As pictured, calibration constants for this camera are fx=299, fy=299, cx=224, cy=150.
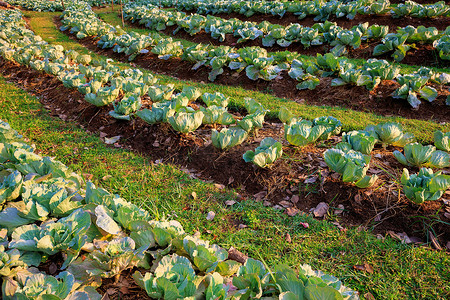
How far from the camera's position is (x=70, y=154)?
401cm

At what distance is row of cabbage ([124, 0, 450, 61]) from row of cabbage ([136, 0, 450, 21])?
34.7 inches

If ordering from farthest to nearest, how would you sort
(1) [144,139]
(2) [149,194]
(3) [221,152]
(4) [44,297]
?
1. (1) [144,139]
2. (3) [221,152]
3. (2) [149,194]
4. (4) [44,297]

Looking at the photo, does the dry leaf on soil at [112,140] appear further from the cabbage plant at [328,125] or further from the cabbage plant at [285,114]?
the cabbage plant at [328,125]

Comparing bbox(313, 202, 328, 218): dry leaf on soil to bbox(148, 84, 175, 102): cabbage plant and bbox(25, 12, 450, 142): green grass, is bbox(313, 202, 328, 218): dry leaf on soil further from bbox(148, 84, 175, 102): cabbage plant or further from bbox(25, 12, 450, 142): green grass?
bbox(148, 84, 175, 102): cabbage plant

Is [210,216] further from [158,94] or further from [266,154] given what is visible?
[158,94]

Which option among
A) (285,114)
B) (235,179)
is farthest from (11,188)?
(285,114)

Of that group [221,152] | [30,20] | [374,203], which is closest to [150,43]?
[221,152]

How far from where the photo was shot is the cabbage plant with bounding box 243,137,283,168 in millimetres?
3221

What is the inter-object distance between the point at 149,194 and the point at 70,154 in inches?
59.1

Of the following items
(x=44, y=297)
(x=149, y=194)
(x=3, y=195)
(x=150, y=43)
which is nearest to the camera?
(x=44, y=297)

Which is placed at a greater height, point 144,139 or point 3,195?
point 3,195

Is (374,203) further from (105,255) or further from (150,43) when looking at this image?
(150,43)

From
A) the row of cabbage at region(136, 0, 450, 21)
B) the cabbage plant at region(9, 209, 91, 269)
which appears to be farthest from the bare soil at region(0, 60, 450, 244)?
the row of cabbage at region(136, 0, 450, 21)

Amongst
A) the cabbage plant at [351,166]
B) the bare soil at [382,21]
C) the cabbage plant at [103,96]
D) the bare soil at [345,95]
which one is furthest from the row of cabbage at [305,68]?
the bare soil at [382,21]
